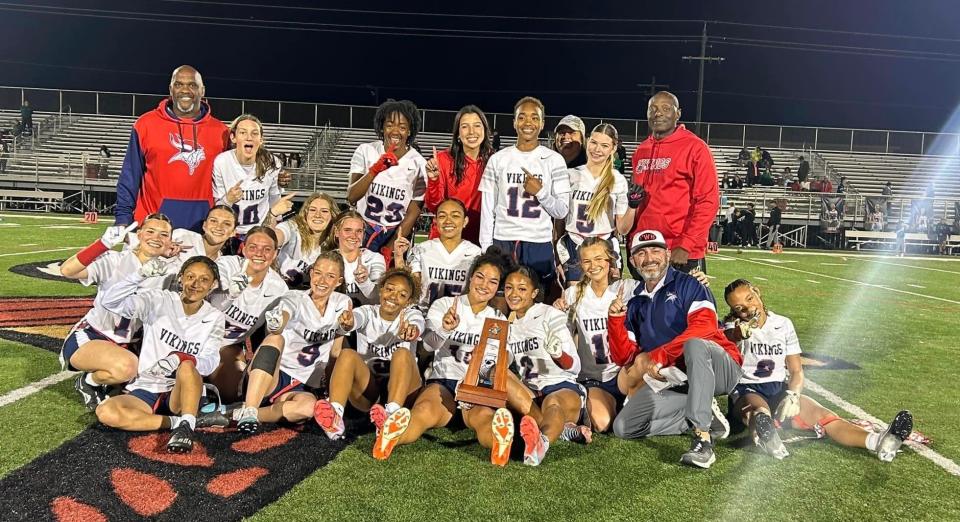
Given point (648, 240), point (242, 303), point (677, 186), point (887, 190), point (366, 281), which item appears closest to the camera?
point (648, 240)

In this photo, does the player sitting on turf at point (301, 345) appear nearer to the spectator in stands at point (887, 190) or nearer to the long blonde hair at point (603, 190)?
the long blonde hair at point (603, 190)

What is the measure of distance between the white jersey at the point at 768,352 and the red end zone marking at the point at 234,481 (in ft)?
8.77

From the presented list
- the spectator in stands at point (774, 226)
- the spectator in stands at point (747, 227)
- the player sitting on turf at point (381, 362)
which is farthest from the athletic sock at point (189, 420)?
the spectator in stands at point (774, 226)

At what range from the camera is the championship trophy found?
3.59m

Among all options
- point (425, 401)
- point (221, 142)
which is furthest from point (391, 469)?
point (221, 142)

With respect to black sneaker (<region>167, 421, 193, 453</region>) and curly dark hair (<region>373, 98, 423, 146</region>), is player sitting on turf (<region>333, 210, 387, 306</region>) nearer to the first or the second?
curly dark hair (<region>373, 98, 423, 146</region>)

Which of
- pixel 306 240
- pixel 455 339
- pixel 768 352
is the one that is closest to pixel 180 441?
pixel 455 339

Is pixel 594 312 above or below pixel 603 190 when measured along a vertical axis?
below

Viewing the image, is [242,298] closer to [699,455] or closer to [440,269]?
[440,269]

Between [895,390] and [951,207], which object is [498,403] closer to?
[895,390]

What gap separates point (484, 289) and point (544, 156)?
1225 millimetres

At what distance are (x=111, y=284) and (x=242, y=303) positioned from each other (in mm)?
703

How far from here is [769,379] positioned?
4.18 meters

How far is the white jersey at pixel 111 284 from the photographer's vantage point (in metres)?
4.08
